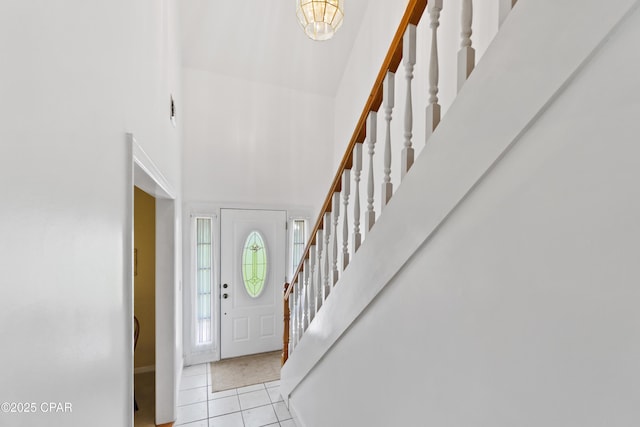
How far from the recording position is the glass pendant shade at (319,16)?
7.50 ft

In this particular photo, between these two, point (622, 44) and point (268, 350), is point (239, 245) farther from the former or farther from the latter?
point (622, 44)

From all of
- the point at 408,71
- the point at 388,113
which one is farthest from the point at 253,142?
the point at 408,71

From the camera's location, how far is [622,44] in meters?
0.56

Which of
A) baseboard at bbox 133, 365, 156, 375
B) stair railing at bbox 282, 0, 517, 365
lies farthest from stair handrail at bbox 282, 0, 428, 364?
baseboard at bbox 133, 365, 156, 375

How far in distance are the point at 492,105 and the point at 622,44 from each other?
28 cm

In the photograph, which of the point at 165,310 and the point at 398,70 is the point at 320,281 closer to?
the point at 165,310

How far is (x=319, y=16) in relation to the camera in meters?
2.32

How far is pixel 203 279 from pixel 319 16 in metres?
3.26

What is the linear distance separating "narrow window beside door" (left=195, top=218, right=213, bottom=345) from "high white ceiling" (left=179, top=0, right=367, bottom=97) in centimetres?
210

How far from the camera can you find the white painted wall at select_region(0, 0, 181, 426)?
0.50 meters

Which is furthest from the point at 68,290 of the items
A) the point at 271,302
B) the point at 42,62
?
the point at 271,302

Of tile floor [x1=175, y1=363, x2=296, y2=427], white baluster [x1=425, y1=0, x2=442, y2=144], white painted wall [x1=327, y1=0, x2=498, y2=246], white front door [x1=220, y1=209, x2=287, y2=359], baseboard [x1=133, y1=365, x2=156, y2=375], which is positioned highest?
white painted wall [x1=327, y1=0, x2=498, y2=246]

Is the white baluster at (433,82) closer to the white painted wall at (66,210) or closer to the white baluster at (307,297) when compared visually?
the white painted wall at (66,210)

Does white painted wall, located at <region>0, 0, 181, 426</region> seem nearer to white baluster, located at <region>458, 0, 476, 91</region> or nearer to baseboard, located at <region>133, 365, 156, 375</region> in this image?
white baluster, located at <region>458, 0, 476, 91</region>
